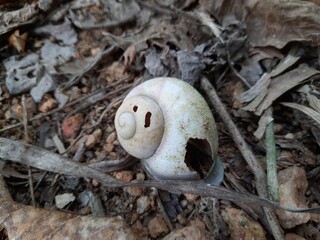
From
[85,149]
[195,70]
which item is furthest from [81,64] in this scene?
[195,70]

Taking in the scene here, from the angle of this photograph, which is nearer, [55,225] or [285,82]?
[55,225]

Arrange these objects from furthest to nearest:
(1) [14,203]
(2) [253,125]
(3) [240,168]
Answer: (2) [253,125] → (3) [240,168] → (1) [14,203]

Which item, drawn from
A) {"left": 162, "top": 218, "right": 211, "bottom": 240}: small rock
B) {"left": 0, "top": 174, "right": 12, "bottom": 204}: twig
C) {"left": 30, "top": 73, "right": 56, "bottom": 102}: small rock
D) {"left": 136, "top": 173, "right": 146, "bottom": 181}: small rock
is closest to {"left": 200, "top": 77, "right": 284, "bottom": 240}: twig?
{"left": 162, "top": 218, "right": 211, "bottom": 240}: small rock

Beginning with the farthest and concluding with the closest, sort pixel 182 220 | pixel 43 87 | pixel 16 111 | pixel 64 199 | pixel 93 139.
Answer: pixel 43 87 < pixel 16 111 < pixel 93 139 < pixel 64 199 < pixel 182 220

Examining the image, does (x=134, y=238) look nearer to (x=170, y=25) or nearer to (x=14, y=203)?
(x=14, y=203)

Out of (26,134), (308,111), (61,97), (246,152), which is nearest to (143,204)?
(246,152)

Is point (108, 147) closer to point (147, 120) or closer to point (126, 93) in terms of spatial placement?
point (126, 93)

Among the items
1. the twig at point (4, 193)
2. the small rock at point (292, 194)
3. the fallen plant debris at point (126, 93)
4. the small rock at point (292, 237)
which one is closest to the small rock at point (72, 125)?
the fallen plant debris at point (126, 93)

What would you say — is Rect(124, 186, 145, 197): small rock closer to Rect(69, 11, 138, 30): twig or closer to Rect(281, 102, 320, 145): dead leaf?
Rect(281, 102, 320, 145): dead leaf
